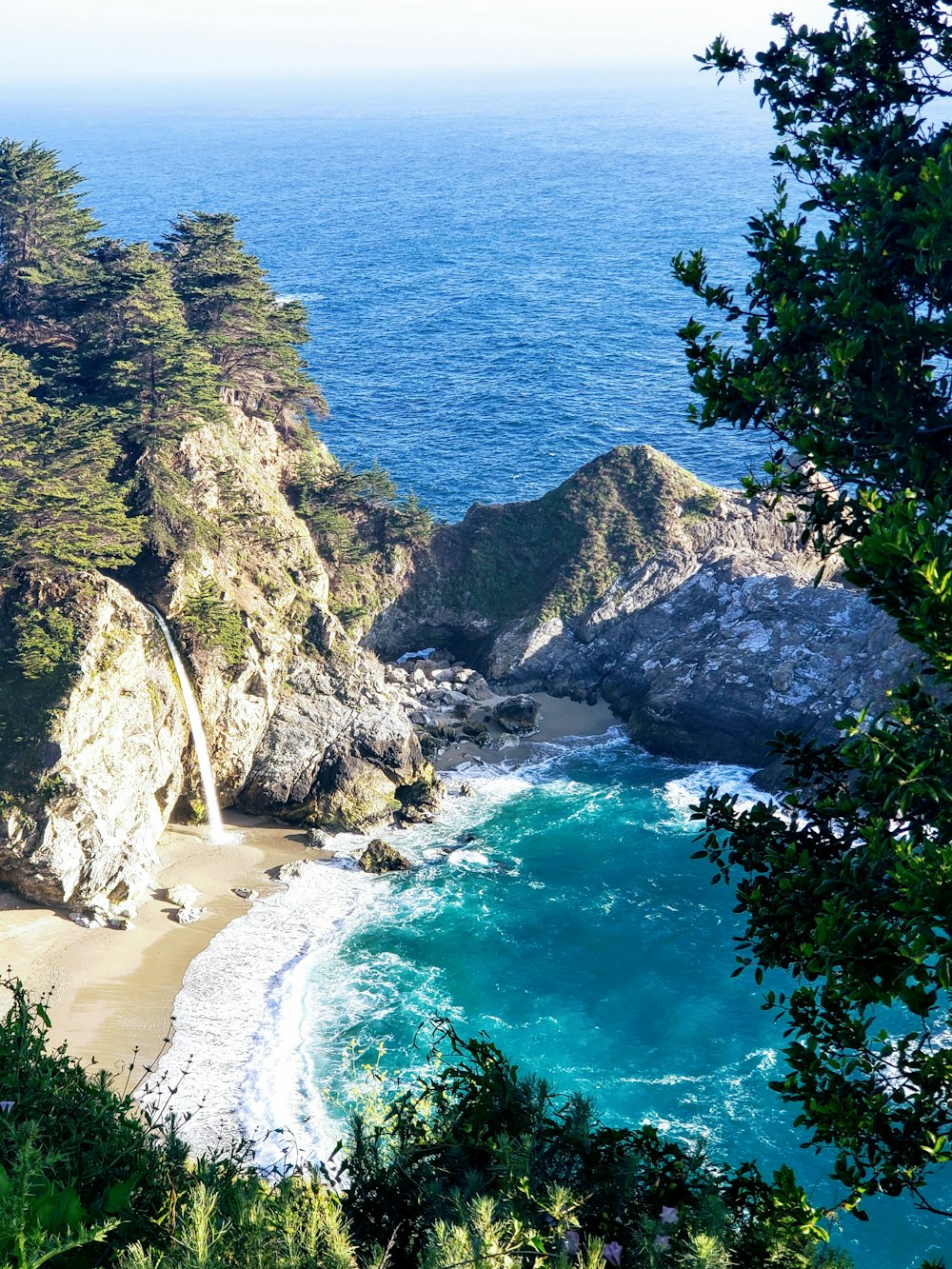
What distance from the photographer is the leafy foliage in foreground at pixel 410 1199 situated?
31.0 ft

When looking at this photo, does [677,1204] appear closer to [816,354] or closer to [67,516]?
[816,354]

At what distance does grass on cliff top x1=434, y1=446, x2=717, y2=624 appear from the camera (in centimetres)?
5844

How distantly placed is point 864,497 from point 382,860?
1360 inches

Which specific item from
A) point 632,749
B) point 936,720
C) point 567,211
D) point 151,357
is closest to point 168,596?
point 151,357

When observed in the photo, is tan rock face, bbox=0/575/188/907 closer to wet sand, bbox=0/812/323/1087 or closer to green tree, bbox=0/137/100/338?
wet sand, bbox=0/812/323/1087

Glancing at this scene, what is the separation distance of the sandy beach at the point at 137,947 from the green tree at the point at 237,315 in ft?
80.4

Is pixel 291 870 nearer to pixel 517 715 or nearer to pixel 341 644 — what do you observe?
pixel 341 644

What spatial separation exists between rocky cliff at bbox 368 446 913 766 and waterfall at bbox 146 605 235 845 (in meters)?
16.7

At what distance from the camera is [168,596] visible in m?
43.2

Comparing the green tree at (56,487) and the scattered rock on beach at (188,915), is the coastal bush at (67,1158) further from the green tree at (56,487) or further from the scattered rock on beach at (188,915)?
the green tree at (56,487)

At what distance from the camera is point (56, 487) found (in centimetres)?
3975

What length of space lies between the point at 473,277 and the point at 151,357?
105 meters

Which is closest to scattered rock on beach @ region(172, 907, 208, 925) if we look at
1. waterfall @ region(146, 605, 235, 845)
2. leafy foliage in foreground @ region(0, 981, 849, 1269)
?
waterfall @ region(146, 605, 235, 845)

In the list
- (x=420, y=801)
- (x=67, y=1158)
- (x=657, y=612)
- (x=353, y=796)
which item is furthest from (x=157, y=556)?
(x=67, y=1158)
